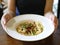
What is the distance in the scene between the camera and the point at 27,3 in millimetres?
1391

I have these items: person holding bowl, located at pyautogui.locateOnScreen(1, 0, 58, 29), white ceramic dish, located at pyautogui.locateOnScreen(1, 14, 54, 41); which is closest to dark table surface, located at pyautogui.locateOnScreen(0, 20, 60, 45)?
white ceramic dish, located at pyautogui.locateOnScreen(1, 14, 54, 41)

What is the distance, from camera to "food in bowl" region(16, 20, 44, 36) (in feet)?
3.13

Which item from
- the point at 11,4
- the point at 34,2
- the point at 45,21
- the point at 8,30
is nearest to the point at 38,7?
the point at 34,2

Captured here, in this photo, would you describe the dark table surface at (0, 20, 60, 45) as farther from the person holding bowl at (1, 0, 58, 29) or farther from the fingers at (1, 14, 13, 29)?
the person holding bowl at (1, 0, 58, 29)

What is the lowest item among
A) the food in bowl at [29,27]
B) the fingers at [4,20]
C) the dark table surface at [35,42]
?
the dark table surface at [35,42]

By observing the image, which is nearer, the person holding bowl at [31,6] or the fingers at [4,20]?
the fingers at [4,20]

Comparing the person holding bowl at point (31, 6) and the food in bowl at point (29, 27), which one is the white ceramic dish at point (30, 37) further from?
the person holding bowl at point (31, 6)

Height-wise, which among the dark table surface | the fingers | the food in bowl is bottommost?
the dark table surface

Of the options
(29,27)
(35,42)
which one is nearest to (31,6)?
(29,27)

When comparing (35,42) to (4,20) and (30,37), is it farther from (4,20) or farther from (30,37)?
(4,20)

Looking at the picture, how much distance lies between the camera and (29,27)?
1.01 m

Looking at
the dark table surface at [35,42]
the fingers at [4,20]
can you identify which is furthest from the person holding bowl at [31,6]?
the dark table surface at [35,42]

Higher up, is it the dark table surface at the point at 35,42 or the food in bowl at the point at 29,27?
the food in bowl at the point at 29,27

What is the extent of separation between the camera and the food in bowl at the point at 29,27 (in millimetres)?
954
